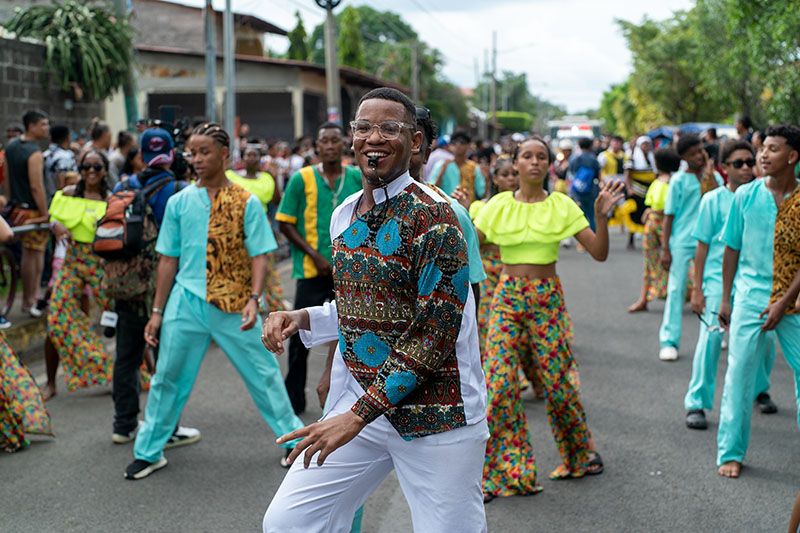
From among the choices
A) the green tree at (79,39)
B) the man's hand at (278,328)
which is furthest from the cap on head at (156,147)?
the green tree at (79,39)

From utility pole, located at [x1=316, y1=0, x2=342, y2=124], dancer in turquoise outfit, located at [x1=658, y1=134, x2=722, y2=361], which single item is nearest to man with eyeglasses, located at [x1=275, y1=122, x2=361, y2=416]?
dancer in turquoise outfit, located at [x1=658, y1=134, x2=722, y2=361]

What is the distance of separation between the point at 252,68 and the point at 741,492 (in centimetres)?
2716

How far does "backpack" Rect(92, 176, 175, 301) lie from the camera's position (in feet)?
18.9

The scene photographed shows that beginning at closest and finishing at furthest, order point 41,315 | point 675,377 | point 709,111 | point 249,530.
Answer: point 249,530 < point 675,377 < point 41,315 < point 709,111

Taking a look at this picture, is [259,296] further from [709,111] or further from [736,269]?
[709,111]

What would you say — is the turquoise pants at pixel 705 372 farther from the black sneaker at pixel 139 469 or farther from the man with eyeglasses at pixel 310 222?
the black sneaker at pixel 139 469

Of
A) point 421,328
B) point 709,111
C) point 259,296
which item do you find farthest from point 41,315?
point 709,111

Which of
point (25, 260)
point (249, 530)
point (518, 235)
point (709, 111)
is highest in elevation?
→ point (709, 111)

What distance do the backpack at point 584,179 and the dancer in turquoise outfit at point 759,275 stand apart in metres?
10.4

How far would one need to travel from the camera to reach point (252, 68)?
98.7 ft

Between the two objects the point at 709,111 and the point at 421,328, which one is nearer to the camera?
the point at 421,328

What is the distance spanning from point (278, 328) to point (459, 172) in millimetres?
8332

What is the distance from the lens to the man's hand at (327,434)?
2.62 meters

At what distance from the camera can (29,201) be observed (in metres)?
9.78
